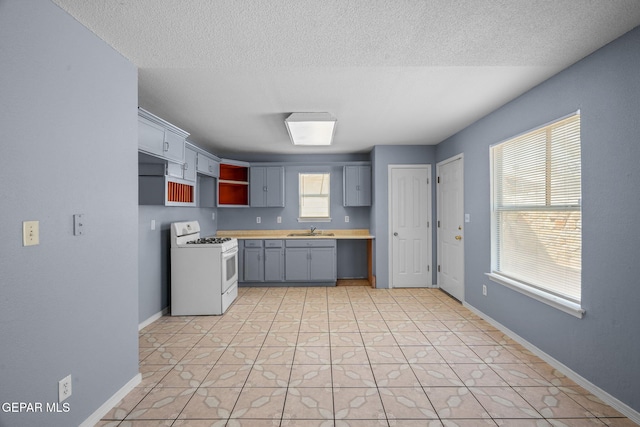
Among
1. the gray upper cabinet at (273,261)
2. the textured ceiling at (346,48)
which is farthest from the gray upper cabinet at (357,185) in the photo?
the textured ceiling at (346,48)

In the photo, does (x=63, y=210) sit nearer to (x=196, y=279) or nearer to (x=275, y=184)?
(x=196, y=279)

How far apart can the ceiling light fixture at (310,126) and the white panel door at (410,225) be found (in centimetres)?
161

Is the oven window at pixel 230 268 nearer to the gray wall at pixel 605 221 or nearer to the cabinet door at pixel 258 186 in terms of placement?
the cabinet door at pixel 258 186

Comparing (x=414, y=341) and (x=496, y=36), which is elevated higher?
(x=496, y=36)

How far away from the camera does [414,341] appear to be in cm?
284

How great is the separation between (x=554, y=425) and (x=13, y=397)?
9.54 ft

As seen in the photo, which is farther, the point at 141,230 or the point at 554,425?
the point at 141,230

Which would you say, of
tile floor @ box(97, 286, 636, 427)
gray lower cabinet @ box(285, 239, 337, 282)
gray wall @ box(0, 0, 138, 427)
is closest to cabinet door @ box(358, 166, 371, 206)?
gray lower cabinet @ box(285, 239, 337, 282)

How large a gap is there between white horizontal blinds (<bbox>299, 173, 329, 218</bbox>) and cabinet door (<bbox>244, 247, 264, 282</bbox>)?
1.15 m

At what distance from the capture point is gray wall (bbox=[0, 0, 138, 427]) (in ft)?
4.32

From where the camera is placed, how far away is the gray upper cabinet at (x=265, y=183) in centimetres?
529

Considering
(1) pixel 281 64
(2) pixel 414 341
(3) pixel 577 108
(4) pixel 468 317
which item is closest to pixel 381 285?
(4) pixel 468 317

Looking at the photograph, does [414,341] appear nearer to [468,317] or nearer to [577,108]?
[468,317]

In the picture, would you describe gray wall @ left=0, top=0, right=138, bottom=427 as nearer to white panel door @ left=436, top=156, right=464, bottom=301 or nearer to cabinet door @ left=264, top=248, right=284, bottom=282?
cabinet door @ left=264, top=248, right=284, bottom=282
